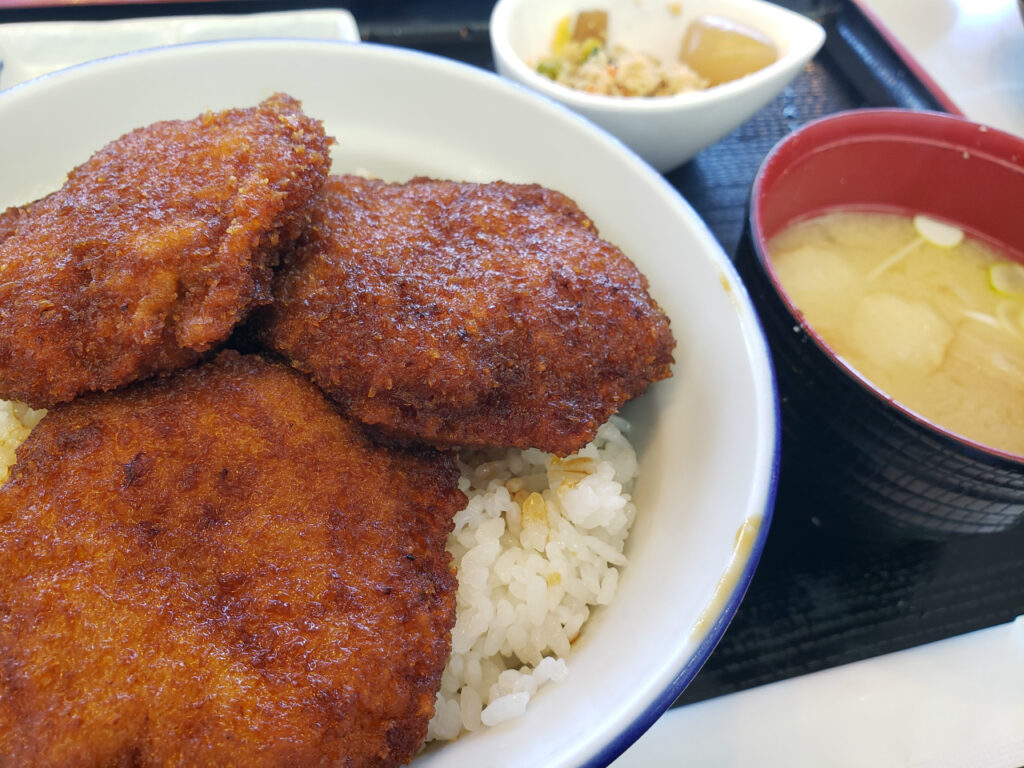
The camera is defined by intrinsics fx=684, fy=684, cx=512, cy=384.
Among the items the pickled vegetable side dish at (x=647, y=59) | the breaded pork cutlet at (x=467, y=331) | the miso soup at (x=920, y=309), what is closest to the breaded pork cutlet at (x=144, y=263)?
the breaded pork cutlet at (x=467, y=331)

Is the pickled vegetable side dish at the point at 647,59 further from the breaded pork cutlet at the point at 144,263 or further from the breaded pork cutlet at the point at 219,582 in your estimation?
the breaded pork cutlet at the point at 219,582

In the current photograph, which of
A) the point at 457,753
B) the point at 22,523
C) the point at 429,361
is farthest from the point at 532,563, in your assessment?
the point at 22,523

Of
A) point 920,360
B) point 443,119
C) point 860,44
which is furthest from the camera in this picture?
point 860,44

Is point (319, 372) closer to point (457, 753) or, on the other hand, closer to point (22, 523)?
A: point (22, 523)

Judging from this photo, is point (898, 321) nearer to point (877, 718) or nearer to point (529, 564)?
point (877, 718)

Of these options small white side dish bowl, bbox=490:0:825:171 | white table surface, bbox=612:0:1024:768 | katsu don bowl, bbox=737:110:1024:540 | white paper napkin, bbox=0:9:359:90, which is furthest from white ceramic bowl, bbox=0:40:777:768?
white paper napkin, bbox=0:9:359:90

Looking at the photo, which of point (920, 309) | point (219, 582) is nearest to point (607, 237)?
point (920, 309)

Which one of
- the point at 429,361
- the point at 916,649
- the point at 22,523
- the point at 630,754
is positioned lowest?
the point at 630,754
